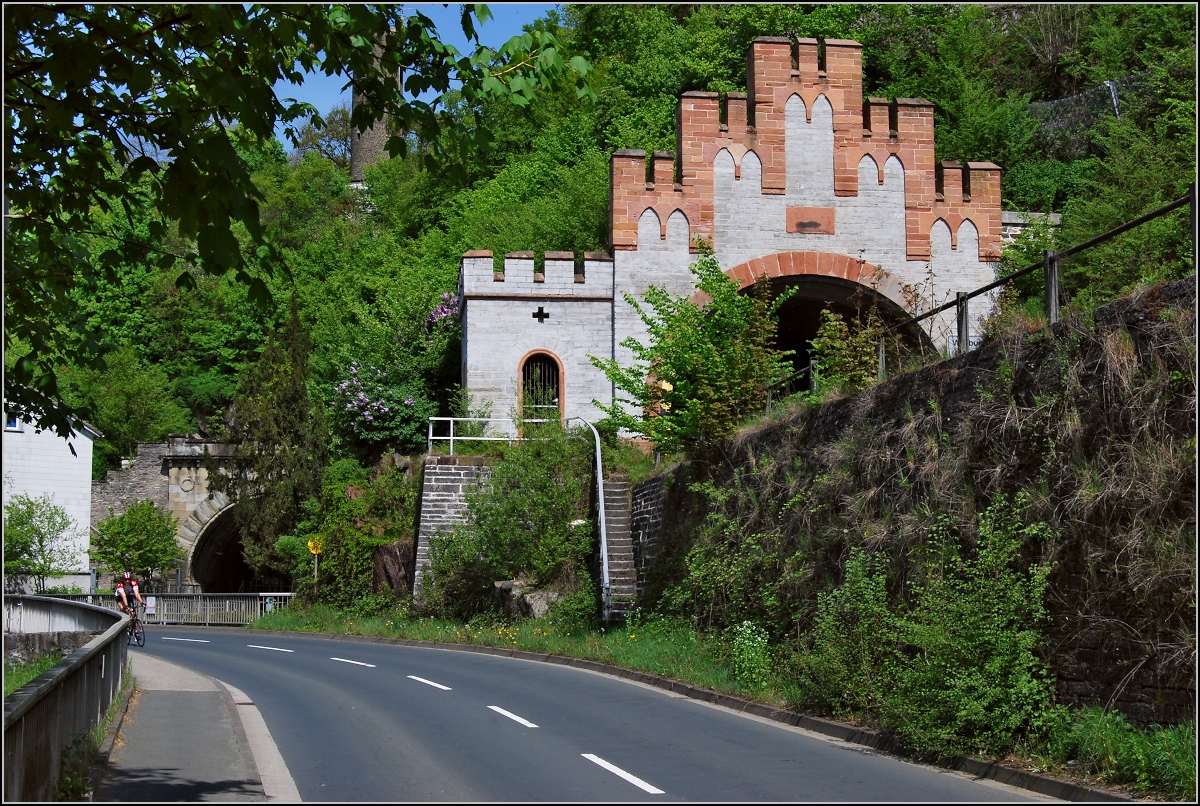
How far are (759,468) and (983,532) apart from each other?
23.7ft

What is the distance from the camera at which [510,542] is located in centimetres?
2733

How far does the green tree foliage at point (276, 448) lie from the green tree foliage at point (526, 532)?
1341cm

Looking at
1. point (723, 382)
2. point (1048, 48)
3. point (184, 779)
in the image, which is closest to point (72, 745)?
point (184, 779)

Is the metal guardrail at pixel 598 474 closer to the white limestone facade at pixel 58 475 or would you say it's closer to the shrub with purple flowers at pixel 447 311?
the shrub with purple flowers at pixel 447 311

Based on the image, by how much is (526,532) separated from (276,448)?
1842cm

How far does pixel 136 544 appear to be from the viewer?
44281 mm

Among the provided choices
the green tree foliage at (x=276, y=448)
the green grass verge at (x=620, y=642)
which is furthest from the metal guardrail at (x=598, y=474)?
the green tree foliage at (x=276, y=448)

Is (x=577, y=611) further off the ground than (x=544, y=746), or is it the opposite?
(x=577, y=611)

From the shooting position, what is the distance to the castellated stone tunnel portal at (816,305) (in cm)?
3008

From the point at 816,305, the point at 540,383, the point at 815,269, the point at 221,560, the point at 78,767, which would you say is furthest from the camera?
the point at 221,560

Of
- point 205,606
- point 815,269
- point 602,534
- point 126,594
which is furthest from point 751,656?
point 205,606

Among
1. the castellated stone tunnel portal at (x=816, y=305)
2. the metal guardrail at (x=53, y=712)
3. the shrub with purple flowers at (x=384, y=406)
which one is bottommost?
the metal guardrail at (x=53, y=712)

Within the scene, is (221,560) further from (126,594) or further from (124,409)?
(126,594)

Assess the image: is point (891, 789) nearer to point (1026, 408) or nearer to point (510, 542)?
point (1026, 408)
